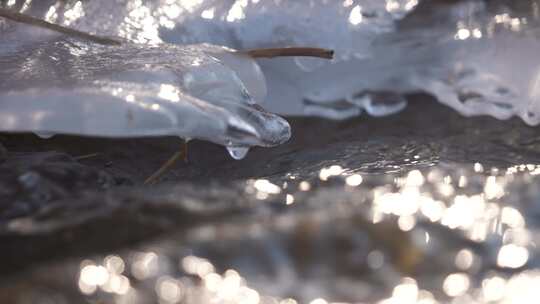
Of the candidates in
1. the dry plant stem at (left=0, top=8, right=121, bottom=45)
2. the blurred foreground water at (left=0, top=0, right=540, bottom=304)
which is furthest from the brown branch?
the dry plant stem at (left=0, top=8, right=121, bottom=45)

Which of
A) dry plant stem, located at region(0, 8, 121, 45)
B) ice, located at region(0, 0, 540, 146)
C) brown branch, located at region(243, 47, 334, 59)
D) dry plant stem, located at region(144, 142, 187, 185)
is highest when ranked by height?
ice, located at region(0, 0, 540, 146)

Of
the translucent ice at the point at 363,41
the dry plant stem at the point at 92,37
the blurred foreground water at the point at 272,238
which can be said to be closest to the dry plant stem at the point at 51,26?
the dry plant stem at the point at 92,37

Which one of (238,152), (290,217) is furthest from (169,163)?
(290,217)

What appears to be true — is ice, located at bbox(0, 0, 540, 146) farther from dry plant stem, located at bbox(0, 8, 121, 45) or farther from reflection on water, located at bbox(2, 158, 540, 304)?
reflection on water, located at bbox(2, 158, 540, 304)

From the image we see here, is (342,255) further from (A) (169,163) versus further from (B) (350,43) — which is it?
(B) (350,43)

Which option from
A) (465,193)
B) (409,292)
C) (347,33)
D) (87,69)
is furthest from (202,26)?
(409,292)

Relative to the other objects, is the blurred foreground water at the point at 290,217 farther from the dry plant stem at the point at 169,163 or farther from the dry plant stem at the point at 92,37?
the dry plant stem at the point at 92,37

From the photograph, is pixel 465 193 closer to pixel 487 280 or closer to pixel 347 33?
pixel 487 280
